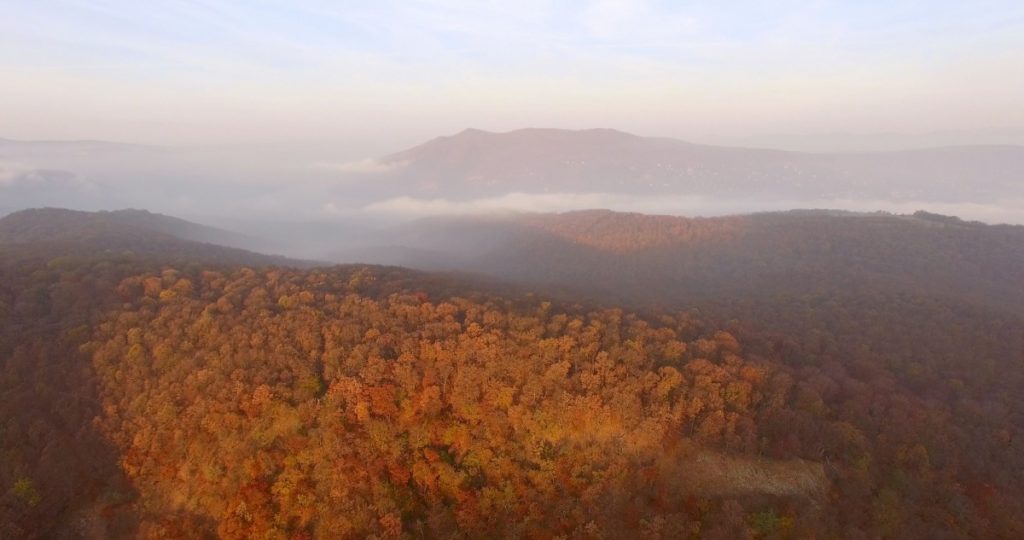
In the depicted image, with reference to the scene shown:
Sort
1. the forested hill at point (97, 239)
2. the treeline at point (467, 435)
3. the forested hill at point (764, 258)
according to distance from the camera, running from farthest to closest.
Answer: the forested hill at point (764, 258), the forested hill at point (97, 239), the treeline at point (467, 435)

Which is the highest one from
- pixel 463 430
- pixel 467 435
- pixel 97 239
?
pixel 97 239

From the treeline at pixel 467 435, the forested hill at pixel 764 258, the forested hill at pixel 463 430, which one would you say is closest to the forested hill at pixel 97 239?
A: the forested hill at pixel 463 430

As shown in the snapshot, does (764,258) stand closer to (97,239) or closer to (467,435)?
(467,435)

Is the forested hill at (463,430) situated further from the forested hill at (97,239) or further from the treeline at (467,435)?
the forested hill at (97,239)

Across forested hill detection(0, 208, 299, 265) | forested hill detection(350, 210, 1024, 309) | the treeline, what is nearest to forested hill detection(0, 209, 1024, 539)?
the treeline

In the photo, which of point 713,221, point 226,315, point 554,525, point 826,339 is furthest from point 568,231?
point 554,525

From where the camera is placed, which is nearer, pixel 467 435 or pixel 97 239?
pixel 467 435

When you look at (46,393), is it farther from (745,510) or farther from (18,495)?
(745,510)

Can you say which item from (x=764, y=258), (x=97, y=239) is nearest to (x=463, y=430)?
(x=97, y=239)
